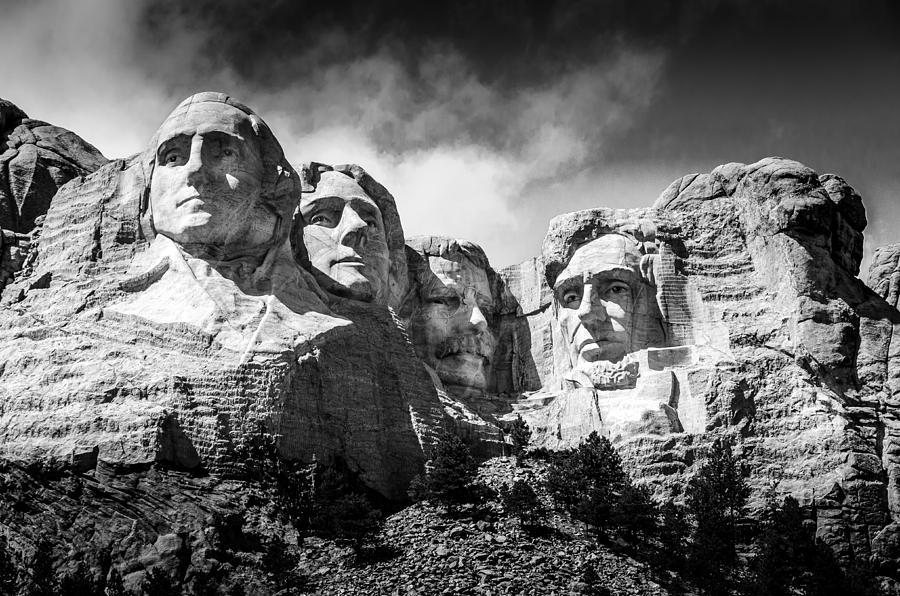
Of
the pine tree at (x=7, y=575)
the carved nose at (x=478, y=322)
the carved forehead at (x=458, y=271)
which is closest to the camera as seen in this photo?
the pine tree at (x=7, y=575)

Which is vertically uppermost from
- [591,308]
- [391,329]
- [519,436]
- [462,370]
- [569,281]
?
[569,281]

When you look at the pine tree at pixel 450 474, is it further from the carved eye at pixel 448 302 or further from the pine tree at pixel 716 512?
the carved eye at pixel 448 302

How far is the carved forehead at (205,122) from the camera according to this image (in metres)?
31.7

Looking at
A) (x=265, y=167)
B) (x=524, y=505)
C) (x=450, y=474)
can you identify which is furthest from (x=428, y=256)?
(x=524, y=505)

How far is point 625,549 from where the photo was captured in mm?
29656

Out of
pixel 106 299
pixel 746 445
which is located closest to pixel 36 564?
pixel 106 299

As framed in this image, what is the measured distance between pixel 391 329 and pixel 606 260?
15.6ft

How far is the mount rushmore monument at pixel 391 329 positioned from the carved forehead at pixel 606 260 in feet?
0.22

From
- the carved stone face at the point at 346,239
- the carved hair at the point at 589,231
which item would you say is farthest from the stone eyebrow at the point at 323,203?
the carved hair at the point at 589,231

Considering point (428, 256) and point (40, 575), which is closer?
point (40, 575)

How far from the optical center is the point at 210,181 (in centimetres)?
3144

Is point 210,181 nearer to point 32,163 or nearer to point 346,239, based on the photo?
point 346,239

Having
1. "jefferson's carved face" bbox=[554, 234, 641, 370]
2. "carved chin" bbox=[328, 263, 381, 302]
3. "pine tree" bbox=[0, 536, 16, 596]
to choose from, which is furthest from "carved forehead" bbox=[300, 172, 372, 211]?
"pine tree" bbox=[0, 536, 16, 596]

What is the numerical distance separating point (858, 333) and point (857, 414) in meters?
2.01
